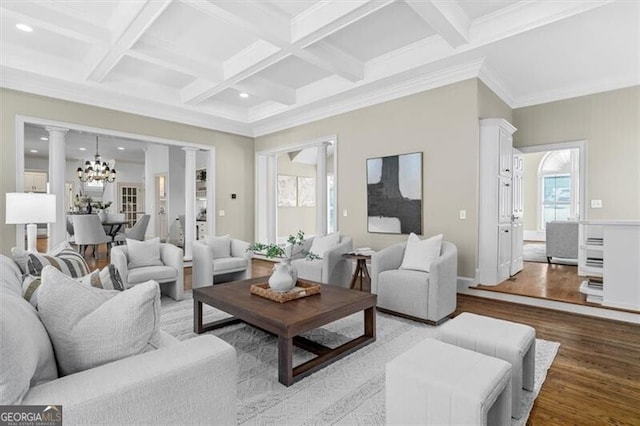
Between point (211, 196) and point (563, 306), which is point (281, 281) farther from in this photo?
point (211, 196)

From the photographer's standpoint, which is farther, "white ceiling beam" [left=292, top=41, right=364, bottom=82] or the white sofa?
"white ceiling beam" [left=292, top=41, right=364, bottom=82]

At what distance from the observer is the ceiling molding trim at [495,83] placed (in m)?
4.27

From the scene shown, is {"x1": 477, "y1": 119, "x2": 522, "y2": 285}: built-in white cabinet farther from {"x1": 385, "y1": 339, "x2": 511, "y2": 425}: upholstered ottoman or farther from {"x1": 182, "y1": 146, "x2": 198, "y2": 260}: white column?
{"x1": 182, "y1": 146, "x2": 198, "y2": 260}: white column

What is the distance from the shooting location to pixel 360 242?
5539 mm

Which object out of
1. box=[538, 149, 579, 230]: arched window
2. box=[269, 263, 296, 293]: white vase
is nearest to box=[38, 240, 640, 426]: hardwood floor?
box=[269, 263, 296, 293]: white vase

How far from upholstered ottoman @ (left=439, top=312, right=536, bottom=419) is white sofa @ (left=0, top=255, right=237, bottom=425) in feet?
4.51

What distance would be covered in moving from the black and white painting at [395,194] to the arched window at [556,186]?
272 inches

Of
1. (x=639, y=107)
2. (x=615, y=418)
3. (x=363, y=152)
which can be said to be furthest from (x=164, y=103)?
(x=639, y=107)

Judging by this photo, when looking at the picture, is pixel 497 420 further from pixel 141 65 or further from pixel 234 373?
pixel 141 65

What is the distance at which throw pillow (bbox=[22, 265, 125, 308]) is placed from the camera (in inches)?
57.3

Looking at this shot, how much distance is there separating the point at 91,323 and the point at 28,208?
315 centimetres

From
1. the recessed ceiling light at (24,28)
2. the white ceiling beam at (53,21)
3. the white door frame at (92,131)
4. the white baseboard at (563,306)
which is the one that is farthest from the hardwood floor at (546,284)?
the recessed ceiling light at (24,28)

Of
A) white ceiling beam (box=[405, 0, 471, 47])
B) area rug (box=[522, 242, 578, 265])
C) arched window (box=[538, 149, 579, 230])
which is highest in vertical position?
white ceiling beam (box=[405, 0, 471, 47])

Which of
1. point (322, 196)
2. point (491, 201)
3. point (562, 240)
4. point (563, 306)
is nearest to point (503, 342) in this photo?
point (563, 306)
